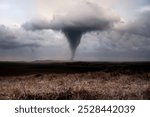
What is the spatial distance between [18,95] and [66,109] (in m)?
2.88

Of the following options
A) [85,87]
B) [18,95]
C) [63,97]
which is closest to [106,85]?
[85,87]

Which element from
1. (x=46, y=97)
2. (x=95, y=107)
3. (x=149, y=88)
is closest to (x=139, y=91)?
(x=149, y=88)

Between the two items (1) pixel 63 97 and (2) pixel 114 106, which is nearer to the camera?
(2) pixel 114 106

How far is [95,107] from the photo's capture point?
51.8 ft

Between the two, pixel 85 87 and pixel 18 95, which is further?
pixel 85 87

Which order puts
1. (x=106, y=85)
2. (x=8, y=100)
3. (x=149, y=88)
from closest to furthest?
(x=8, y=100) < (x=149, y=88) < (x=106, y=85)

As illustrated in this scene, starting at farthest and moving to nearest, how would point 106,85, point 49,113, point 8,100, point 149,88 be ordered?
1. point 106,85
2. point 149,88
3. point 8,100
4. point 49,113

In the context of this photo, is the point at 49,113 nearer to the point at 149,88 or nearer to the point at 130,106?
the point at 130,106

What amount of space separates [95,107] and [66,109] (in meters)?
1.28

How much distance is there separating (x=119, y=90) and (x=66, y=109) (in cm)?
348

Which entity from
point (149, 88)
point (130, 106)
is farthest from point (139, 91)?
point (130, 106)

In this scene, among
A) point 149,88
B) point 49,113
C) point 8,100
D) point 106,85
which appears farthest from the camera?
point 106,85

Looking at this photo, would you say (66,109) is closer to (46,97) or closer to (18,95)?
(46,97)

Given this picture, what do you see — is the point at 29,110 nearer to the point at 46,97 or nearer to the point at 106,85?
the point at 46,97
